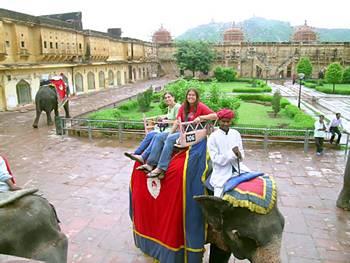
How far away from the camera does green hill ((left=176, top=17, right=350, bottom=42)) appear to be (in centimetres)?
10600

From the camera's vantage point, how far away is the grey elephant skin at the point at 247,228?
2840 millimetres

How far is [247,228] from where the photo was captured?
9.63 feet

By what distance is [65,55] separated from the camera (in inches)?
969

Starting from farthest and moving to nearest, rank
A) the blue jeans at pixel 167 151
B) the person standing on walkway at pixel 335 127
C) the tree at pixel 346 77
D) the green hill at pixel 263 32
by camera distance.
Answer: the green hill at pixel 263 32, the tree at pixel 346 77, the person standing on walkway at pixel 335 127, the blue jeans at pixel 167 151

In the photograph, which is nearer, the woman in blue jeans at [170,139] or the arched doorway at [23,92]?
the woman in blue jeans at [170,139]

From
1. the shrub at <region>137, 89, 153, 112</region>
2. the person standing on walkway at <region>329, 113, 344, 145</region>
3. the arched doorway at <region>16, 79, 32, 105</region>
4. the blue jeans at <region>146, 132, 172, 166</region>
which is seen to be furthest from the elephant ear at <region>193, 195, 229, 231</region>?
the arched doorway at <region>16, 79, 32, 105</region>

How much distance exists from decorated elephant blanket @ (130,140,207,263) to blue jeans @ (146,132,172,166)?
0.68 feet

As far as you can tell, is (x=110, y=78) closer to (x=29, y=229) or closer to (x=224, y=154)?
(x=224, y=154)

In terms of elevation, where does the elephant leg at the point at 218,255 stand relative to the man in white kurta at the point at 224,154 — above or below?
below

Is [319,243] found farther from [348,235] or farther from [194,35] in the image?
[194,35]

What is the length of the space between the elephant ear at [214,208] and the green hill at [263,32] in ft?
319

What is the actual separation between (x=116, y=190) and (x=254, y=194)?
4.69 m

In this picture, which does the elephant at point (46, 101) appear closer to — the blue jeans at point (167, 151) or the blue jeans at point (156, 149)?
the blue jeans at point (156, 149)

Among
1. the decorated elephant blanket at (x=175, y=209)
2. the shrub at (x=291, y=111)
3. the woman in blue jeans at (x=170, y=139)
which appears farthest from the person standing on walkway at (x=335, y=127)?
the decorated elephant blanket at (x=175, y=209)
